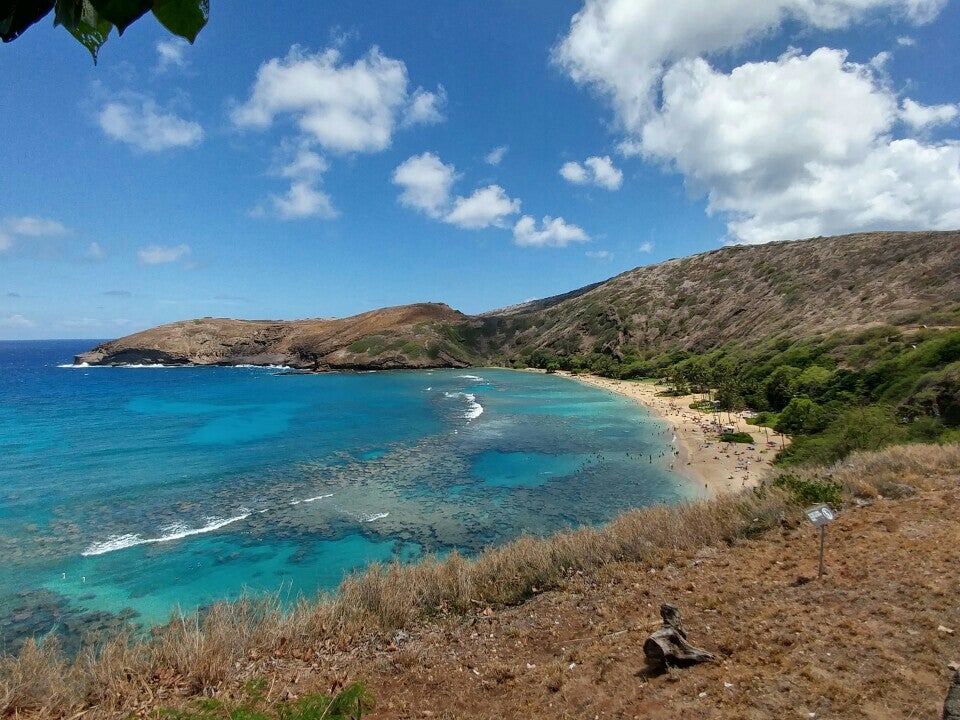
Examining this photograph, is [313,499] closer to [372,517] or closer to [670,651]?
[372,517]

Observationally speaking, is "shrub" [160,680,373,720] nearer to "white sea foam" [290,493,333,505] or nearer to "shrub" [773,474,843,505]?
"shrub" [773,474,843,505]

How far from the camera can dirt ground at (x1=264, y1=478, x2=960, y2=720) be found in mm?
5684

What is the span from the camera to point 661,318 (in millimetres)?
102875

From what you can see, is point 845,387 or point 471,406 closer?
point 845,387

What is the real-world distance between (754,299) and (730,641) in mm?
90942

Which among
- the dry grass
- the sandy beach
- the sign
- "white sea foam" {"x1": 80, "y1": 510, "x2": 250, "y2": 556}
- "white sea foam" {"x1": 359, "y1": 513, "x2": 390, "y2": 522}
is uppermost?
the sign

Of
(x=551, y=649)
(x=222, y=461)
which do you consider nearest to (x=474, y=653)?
(x=551, y=649)

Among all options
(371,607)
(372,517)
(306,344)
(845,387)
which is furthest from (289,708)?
(306,344)

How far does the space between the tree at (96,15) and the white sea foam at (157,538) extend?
24.5m

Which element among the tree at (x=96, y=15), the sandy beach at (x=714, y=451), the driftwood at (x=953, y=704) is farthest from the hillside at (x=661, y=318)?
the tree at (x=96, y=15)

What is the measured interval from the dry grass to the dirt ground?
52 cm

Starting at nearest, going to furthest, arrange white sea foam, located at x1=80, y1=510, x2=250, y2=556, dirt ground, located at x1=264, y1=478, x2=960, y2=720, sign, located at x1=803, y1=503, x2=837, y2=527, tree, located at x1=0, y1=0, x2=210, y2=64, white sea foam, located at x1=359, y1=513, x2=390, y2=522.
Answer: tree, located at x1=0, y1=0, x2=210, y2=64, dirt ground, located at x1=264, y1=478, x2=960, y2=720, sign, located at x1=803, y1=503, x2=837, y2=527, white sea foam, located at x1=80, y1=510, x2=250, y2=556, white sea foam, located at x1=359, y1=513, x2=390, y2=522

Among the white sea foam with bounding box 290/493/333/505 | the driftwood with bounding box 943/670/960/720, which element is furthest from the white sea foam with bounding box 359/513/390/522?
the driftwood with bounding box 943/670/960/720

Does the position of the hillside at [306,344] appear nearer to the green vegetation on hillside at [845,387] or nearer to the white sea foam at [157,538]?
the green vegetation on hillside at [845,387]
